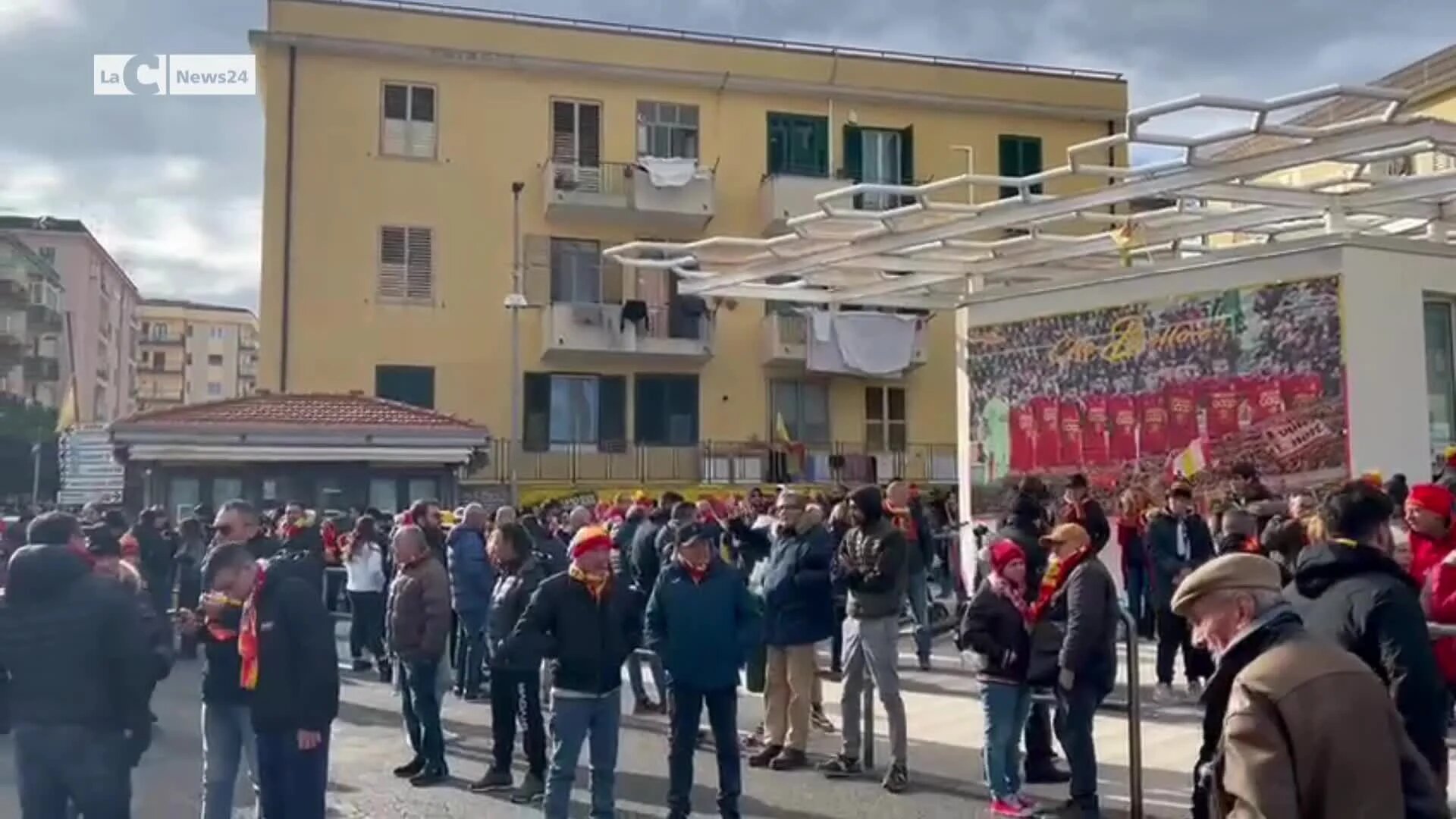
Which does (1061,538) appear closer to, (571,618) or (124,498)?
(571,618)

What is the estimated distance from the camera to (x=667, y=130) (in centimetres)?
3136

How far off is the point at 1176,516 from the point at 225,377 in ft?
365

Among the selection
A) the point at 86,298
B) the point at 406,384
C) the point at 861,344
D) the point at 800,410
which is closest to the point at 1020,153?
the point at 861,344

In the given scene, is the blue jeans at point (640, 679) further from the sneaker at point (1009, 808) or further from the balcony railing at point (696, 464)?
the balcony railing at point (696, 464)

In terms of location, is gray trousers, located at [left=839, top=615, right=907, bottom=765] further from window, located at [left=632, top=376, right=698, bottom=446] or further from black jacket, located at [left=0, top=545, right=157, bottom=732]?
window, located at [left=632, top=376, right=698, bottom=446]

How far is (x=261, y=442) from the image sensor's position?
76.7 feet

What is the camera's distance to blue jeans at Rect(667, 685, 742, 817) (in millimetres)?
7789

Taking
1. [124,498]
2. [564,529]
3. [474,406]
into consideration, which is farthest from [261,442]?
[564,529]

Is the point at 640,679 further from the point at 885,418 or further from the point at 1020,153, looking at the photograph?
the point at 1020,153

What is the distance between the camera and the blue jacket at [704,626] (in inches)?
308

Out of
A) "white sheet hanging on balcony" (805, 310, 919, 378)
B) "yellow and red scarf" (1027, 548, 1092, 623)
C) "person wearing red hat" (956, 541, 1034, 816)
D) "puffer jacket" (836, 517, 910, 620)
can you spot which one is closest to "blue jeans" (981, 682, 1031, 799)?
"person wearing red hat" (956, 541, 1034, 816)

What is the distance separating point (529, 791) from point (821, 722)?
9.19ft

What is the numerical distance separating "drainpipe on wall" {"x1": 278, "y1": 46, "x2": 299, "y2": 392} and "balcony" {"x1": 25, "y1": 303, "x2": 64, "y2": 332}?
151 feet

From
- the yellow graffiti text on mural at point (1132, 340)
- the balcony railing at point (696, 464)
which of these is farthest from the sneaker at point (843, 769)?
the balcony railing at point (696, 464)
